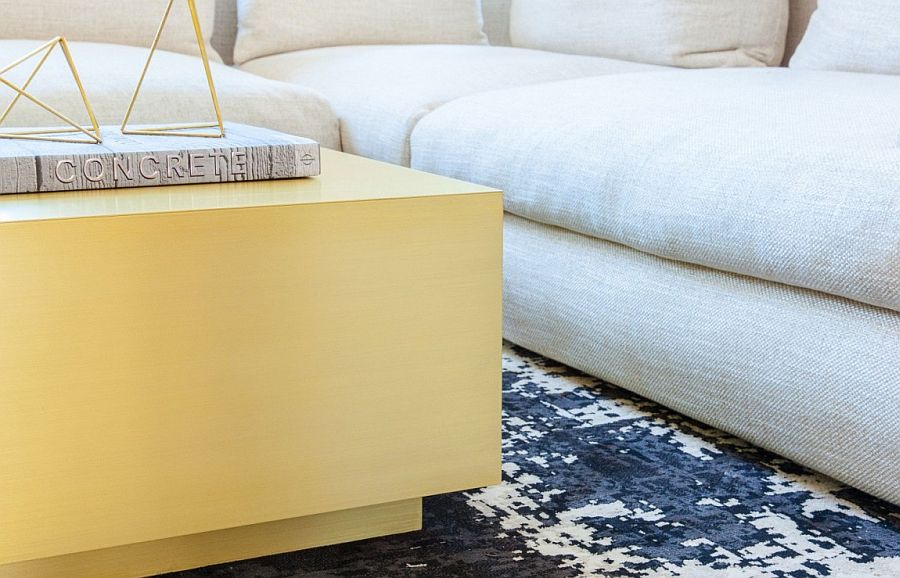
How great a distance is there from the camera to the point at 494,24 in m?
3.04

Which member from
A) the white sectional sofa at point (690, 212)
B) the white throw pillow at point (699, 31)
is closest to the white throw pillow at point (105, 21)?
the white sectional sofa at point (690, 212)

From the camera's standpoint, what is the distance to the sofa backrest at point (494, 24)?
2.41 metres

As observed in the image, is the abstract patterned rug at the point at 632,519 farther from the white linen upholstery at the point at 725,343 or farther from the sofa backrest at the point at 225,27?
the sofa backrest at the point at 225,27

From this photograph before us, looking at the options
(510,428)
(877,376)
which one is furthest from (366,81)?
(877,376)

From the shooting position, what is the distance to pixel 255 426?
93 centimetres

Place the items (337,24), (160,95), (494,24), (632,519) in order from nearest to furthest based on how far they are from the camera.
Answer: (632,519) < (160,95) < (337,24) < (494,24)

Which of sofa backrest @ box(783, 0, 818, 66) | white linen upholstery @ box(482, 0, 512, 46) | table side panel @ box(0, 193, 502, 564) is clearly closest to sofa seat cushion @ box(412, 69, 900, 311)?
table side panel @ box(0, 193, 502, 564)

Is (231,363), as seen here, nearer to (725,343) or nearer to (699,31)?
(725,343)

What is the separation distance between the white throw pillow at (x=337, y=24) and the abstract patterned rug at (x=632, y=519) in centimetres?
151

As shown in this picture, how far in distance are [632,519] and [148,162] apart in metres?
0.60

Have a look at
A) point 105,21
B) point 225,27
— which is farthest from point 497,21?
point 105,21

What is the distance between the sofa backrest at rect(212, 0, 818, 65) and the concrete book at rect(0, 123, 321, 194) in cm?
163

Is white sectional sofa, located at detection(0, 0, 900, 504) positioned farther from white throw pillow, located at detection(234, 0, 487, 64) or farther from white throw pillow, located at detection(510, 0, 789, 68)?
white throw pillow, located at detection(234, 0, 487, 64)

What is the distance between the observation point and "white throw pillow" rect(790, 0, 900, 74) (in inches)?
73.7
